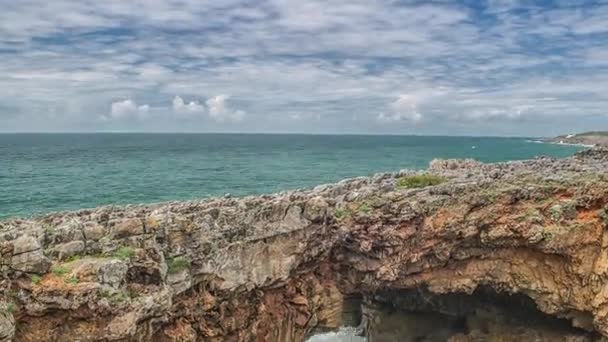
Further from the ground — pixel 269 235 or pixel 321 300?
pixel 269 235

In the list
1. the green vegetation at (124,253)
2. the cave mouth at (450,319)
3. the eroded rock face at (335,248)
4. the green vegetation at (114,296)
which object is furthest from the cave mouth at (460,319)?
the green vegetation at (114,296)

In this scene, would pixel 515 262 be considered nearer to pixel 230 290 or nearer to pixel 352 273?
pixel 352 273

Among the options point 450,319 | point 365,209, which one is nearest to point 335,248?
point 365,209

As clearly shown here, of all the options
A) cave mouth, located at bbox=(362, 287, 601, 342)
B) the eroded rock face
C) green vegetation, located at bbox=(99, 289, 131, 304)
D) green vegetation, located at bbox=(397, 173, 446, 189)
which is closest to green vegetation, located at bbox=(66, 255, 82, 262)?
the eroded rock face

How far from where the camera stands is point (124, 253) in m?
19.8

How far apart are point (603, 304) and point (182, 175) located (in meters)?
96.3

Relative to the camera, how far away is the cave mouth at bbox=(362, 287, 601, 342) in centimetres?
2775

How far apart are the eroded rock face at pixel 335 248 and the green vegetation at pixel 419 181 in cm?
161

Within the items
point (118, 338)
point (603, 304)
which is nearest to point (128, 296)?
point (118, 338)

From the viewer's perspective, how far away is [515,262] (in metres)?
25.3

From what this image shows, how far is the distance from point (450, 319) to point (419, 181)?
8.31 metres

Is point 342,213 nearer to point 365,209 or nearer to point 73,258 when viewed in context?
point 365,209

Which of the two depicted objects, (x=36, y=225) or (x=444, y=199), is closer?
(x=36, y=225)

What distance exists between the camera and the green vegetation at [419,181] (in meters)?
29.1
